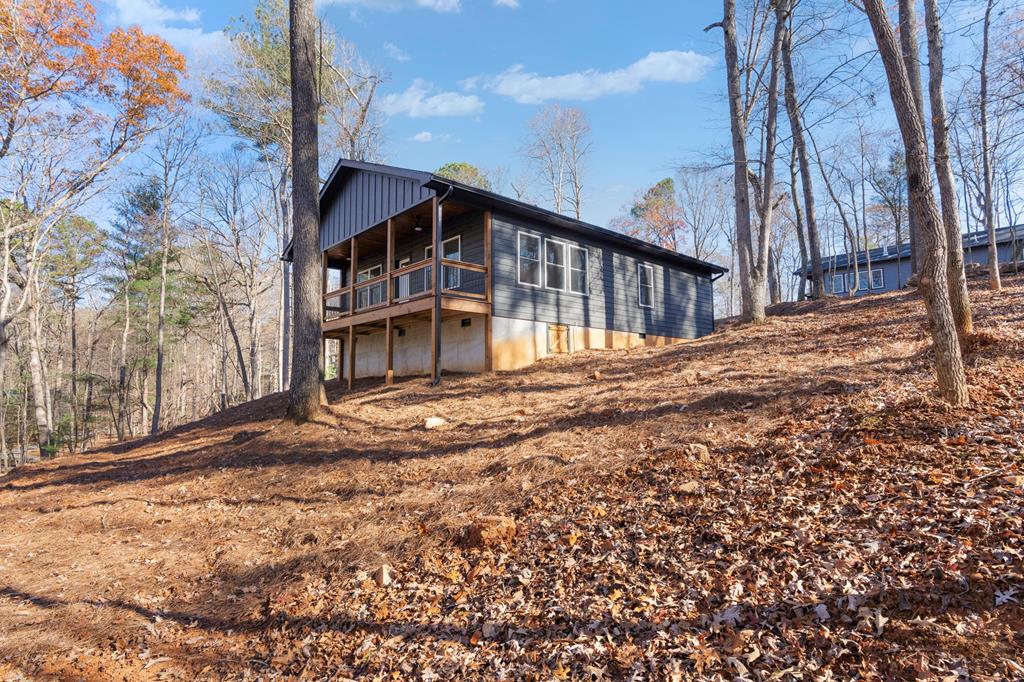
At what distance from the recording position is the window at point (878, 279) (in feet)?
104

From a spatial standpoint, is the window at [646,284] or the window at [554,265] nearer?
the window at [554,265]

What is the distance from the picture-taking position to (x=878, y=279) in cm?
3203

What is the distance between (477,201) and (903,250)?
29.9 m

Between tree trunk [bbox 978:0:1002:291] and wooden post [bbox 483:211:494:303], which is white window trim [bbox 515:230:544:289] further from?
tree trunk [bbox 978:0:1002:291]

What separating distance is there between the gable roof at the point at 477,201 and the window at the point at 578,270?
22.4 inches

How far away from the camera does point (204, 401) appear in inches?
1560

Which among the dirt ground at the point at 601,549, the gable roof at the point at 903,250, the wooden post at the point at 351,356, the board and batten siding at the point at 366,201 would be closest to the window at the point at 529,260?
the board and batten siding at the point at 366,201

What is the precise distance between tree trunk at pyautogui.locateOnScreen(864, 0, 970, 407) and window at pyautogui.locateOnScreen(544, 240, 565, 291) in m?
9.30

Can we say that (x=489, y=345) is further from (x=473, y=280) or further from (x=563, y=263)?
(x=563, y=263)

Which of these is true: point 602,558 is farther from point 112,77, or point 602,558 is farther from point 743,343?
point 112,77

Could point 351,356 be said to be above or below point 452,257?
below

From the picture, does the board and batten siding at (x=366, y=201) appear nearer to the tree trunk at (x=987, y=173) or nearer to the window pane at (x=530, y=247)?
the window pane at (x=530, y=247)

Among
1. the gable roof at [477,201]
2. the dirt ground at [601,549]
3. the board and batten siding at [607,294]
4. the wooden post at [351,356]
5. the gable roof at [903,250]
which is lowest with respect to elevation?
the dirt ground at [601,549]

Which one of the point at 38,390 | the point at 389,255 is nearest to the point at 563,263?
the point at 389,255
